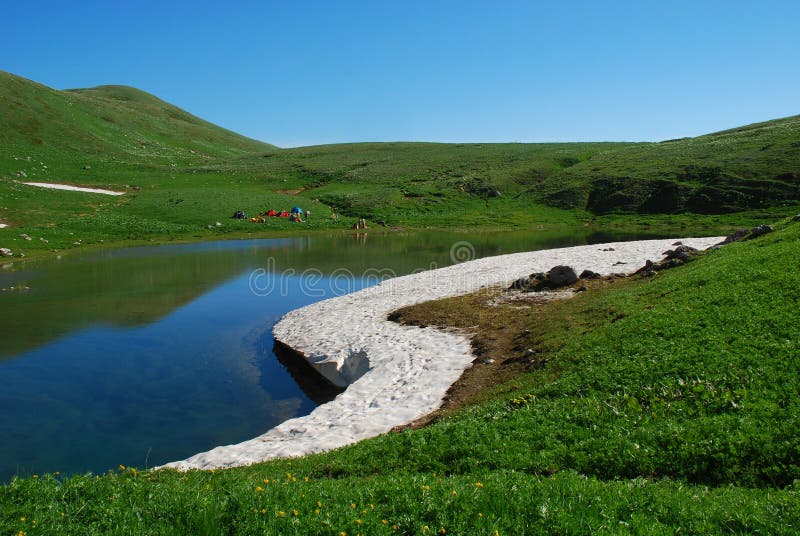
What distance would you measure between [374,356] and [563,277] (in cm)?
1267

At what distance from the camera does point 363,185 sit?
114 meters

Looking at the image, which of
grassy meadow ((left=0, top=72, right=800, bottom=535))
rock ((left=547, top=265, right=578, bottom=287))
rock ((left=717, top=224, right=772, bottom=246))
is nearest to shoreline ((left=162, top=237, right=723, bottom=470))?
grassy meadow ((left=0, top=72, right=800, bottom=535))

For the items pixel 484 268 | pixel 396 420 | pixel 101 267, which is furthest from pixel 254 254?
pixel 396 420

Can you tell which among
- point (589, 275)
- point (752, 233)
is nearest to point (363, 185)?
point (589, 275)

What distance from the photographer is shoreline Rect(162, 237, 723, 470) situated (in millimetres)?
13914

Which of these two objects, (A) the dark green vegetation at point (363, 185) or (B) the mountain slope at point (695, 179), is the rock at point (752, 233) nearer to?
(A) the dark green vegetation at point (363, 185)

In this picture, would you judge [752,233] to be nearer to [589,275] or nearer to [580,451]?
[589,275]

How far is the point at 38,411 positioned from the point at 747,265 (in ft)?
82.1

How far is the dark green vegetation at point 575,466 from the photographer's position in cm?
704

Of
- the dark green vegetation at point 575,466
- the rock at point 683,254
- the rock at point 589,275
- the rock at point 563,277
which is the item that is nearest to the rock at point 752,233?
the rock at point 683,254

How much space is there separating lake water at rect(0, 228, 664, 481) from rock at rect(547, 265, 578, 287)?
1427 centimetres

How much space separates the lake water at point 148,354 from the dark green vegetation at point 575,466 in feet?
21.2

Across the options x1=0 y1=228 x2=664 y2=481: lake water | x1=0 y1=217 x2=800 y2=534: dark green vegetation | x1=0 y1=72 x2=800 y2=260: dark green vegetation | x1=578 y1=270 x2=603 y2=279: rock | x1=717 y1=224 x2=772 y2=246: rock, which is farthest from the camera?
x1=0 y1=72 x2=800 y2=260: dark green vegetation

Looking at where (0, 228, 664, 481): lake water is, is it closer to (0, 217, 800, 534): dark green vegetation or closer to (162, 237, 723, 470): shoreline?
(162, 237, 723, 470): shoreline
